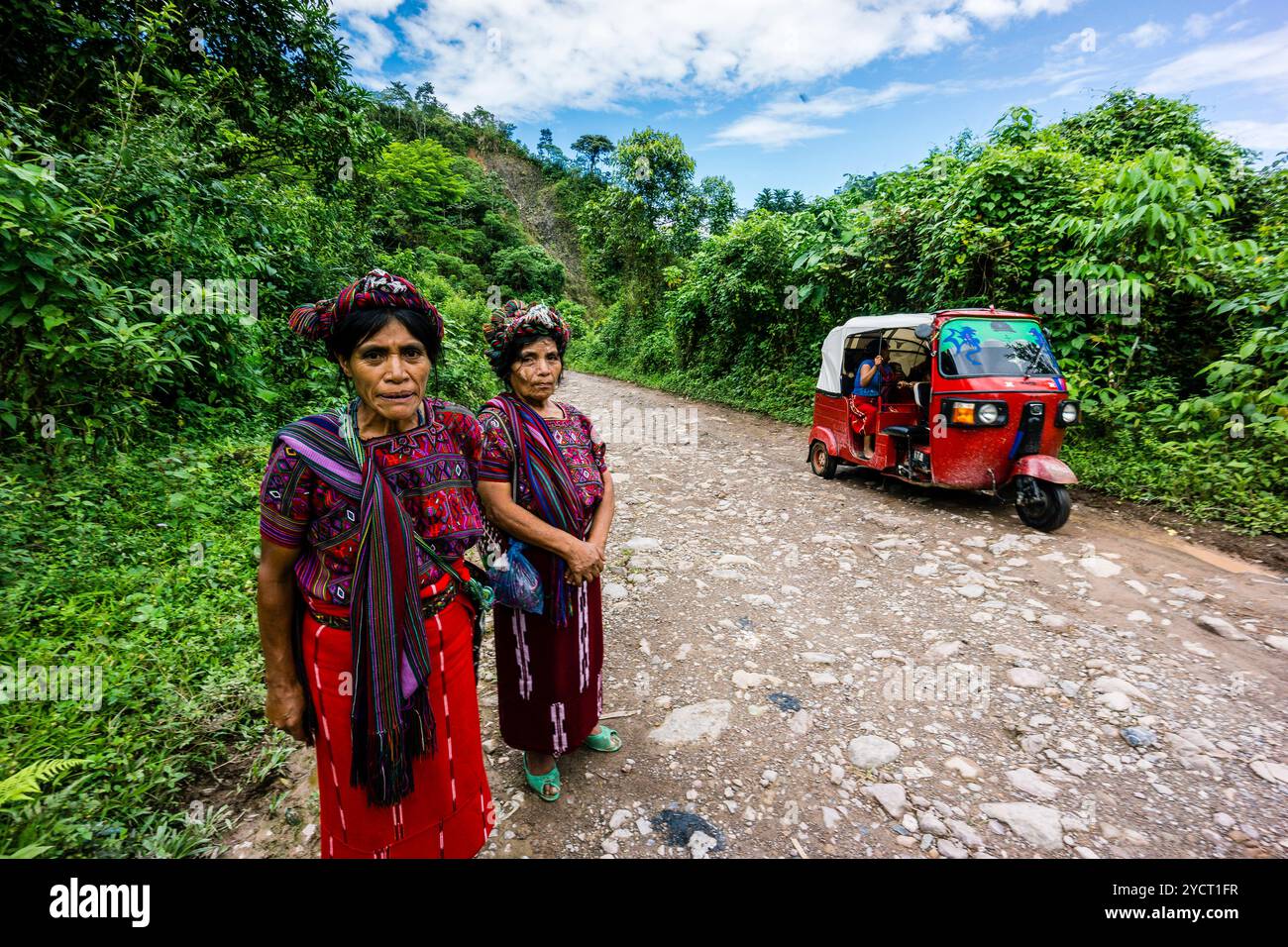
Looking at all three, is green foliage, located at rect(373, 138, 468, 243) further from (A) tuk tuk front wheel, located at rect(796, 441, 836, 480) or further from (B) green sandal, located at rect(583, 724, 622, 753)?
(B) green sandal, located at rect(583, 724, 622, 753)

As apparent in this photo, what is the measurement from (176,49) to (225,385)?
14.5ft

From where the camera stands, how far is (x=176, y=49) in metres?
6.79

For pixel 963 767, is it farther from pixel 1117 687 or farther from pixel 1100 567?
pixel 1100 567

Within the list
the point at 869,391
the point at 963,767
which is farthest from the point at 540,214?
the point at 963,767

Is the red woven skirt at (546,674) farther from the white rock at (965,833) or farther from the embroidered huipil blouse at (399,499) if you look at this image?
the white rock at (965,833)

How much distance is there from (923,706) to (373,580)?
3122 millimetres

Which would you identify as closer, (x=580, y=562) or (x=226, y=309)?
(x=580, y=562)

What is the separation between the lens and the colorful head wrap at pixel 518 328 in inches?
91.2

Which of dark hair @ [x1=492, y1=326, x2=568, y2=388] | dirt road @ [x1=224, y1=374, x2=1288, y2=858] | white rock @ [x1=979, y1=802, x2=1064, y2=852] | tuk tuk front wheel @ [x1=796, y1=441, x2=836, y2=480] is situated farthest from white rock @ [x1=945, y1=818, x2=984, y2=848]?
tuk tuk front wheel @ [x1=796, y1=441, x2=836, y2=480]

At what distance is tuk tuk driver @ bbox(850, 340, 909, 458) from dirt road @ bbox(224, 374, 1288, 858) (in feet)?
6.38

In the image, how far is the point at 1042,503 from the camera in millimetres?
5477

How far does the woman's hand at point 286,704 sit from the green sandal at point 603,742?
158 cm

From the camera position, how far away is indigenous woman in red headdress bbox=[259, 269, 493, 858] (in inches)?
61.7
